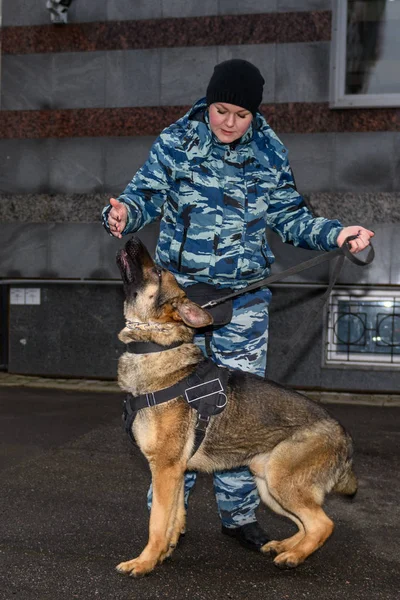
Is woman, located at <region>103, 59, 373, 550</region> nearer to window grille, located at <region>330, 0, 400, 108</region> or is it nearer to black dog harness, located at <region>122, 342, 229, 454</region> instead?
black dog harness, located at <region>122, 342, 229, 454</region>

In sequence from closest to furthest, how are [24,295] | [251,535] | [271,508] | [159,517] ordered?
[159,517] < [271,508] < [251,535] < [24,295]

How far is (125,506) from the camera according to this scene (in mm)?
5125

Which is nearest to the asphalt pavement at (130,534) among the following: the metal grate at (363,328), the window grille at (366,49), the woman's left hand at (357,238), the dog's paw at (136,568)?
the dog's paw at (136,568)

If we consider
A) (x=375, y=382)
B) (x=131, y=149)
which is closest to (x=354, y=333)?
(x=375, y=382)

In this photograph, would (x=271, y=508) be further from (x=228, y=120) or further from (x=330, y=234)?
(x=228, y=120)

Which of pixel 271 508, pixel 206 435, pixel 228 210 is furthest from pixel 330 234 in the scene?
pixel 271 508

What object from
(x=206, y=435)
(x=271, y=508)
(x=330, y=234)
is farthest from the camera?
(x=330, y=234)

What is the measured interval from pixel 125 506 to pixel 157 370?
1.60m

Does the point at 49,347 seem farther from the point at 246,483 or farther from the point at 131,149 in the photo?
the point at 246,483

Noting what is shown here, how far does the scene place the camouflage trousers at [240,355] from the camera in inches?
171

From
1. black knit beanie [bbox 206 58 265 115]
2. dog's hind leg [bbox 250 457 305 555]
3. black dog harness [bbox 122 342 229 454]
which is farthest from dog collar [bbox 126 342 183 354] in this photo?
black knit beanie [bbox 206 58 265 115]

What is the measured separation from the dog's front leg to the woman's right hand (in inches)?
50.0

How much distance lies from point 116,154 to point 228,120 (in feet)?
22.9

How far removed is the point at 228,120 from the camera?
409 centimetres
